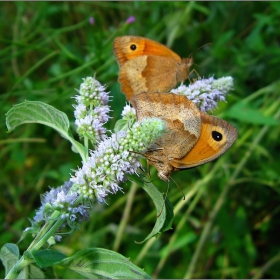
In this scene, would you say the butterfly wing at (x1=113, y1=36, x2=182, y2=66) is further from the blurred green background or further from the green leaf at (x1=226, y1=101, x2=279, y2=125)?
the green leaf at (x1=226, y1=101, x2=279, y2=125)

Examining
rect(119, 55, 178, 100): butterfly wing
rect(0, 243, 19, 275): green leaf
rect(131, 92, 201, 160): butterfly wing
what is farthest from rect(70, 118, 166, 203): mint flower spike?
rect(119, 55, 178, 100): butterfly wing

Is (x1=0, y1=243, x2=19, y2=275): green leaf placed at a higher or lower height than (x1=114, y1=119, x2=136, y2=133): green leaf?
lower

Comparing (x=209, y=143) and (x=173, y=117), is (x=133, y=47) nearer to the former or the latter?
(x=173, y=117)

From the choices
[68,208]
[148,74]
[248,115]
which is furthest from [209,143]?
[248,115]

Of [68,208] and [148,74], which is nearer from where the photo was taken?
[68,208]

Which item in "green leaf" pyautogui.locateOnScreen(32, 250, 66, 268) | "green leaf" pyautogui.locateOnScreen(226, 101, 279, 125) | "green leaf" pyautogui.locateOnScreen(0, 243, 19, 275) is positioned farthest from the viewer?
"green leaf" pyautogui.locateOnScreen(226, 101, 279, 125)

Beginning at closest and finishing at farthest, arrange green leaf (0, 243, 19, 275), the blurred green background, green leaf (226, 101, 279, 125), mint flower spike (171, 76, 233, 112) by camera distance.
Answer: green leaf (0, 243, 19, 275), mint flower spike (171, 76, 233, 112), green leaf (226, 101, 279, 125), the blurred green background
